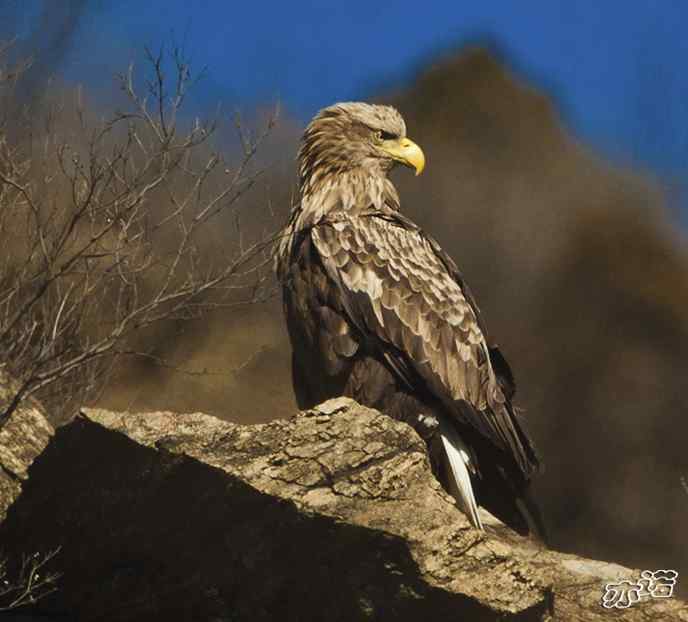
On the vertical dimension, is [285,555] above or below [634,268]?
below

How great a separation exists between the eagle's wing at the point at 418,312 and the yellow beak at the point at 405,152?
1.18ft

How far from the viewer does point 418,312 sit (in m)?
8.28

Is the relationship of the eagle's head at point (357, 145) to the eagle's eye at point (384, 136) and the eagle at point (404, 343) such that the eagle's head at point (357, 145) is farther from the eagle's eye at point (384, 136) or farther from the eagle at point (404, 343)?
the eagle at point (404, 343)

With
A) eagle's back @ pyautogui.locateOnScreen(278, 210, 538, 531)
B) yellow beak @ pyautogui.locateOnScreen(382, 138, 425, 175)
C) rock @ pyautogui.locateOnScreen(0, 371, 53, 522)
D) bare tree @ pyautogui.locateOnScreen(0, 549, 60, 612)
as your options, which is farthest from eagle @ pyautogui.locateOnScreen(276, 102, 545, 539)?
bare tree @ pyautogui.locateOnScreen(0, 549, 60, 612)

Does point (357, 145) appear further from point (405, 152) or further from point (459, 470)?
point (459, 470)

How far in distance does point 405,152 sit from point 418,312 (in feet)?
3.30

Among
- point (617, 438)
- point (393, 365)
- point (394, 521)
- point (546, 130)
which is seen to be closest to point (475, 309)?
point (393, 365)

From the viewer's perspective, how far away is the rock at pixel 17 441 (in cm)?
758

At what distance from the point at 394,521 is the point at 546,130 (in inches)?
519

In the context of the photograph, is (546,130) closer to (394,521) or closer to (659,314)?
(659,314)

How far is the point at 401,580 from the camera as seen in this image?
6039 mm

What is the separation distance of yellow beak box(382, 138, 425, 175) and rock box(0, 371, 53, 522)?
241 cm

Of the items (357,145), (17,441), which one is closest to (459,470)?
(357,145)

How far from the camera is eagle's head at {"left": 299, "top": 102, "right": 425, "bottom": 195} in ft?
28.6
